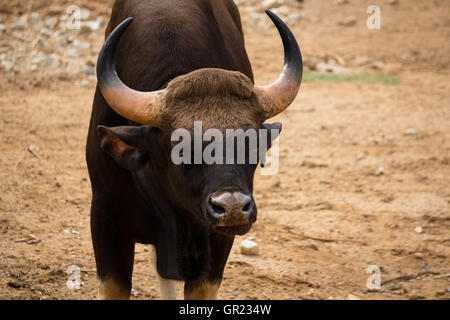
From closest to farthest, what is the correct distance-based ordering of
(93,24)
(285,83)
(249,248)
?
(285,83)
(249,248)
(93,24)

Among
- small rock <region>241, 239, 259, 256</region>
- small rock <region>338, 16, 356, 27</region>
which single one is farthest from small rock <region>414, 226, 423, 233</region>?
small rock <region>338, 16, 356, 27</region>

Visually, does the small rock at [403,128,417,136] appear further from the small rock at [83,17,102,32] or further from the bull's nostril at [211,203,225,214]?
the small rock at [83,17,102,32]

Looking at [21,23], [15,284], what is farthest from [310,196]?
[21,23]

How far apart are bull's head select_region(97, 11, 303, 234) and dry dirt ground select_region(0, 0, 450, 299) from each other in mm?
1857

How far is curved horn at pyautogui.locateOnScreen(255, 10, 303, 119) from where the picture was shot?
12.9 feet

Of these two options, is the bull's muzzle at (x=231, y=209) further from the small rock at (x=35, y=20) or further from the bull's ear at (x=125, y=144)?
the small rock at (x=35, y=20)

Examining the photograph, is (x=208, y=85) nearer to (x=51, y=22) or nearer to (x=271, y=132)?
(x=271, y=132)

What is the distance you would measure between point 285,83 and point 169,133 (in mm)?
847

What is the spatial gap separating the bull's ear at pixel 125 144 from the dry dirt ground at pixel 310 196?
1728 mm

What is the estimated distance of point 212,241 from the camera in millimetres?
4406

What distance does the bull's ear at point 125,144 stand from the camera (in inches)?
152

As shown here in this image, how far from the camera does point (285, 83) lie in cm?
401

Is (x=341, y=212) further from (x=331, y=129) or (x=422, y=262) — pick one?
(x=331, y=129)

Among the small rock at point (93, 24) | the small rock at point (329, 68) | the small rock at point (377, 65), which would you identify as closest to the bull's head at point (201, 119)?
the small rock at point (329, 68)
